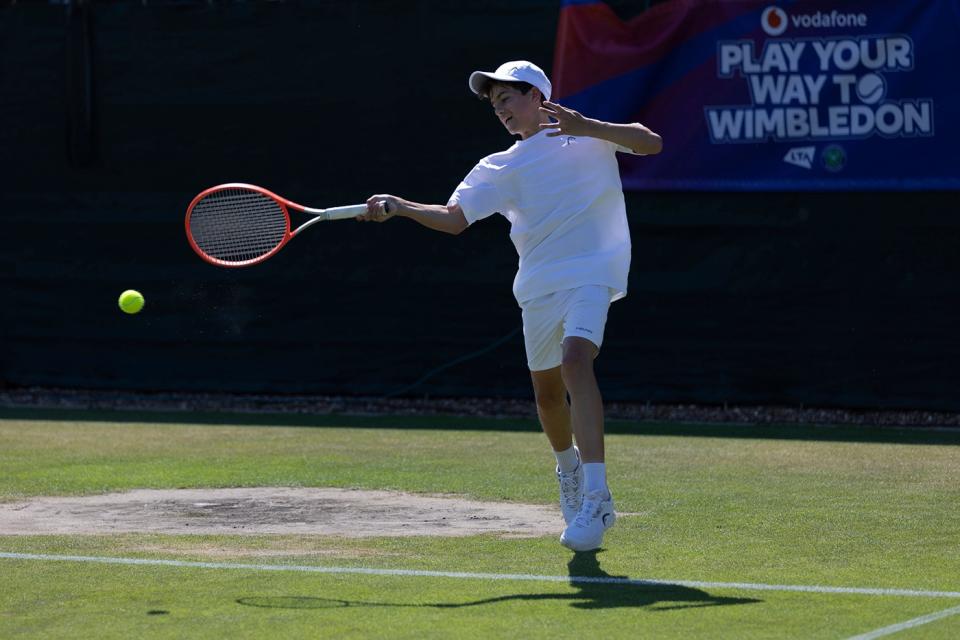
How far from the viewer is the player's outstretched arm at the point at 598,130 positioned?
5691 mm

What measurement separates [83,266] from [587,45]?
3780 mm

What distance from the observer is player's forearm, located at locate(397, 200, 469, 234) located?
5.87 metres

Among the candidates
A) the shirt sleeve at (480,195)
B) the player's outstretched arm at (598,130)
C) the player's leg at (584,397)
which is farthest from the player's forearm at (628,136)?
the player's leg at (584,397)

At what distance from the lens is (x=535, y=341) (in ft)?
20.0

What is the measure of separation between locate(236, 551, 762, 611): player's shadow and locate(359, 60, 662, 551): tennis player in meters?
0.79

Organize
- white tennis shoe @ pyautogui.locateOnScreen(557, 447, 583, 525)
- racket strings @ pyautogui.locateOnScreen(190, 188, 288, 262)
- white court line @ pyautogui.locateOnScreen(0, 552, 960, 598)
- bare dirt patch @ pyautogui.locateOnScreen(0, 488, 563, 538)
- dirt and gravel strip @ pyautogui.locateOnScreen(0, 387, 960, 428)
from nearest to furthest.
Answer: white court line @ pyautogui.locateOnScreen(0, 552, 960, 598), white tennis shoe @ pyautogui.locateOnScreen(557, 447, 583, 525), bare dirt patch @ pyautogui.locateOnScreen(0, 488, 563, 538), racket strings @ pyautogui.locateOnScreen(190, 188, 288, 262), dirt and gravel strip @ pyautogui.locateOnScreen(0, 387, 960, 428)

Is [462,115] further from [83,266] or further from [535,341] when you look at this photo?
[535,341]

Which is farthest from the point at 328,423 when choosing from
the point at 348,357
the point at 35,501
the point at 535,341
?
the point at 535,341

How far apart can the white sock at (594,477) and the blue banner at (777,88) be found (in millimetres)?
4735

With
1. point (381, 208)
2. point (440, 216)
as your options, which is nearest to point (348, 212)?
point (381, 208)

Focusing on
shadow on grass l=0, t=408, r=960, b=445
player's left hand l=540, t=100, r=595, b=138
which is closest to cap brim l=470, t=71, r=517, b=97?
player's left hand l=540, t=100, r=595, b=138

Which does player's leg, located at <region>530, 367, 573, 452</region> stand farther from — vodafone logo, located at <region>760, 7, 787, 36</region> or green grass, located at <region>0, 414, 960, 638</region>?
vodafone logo, located at <region>760, 7, 787, 36</region>

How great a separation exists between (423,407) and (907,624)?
6790 millimetres

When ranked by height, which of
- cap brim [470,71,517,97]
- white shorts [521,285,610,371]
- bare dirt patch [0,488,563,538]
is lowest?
bare dirt patch [0,488,563,538]
